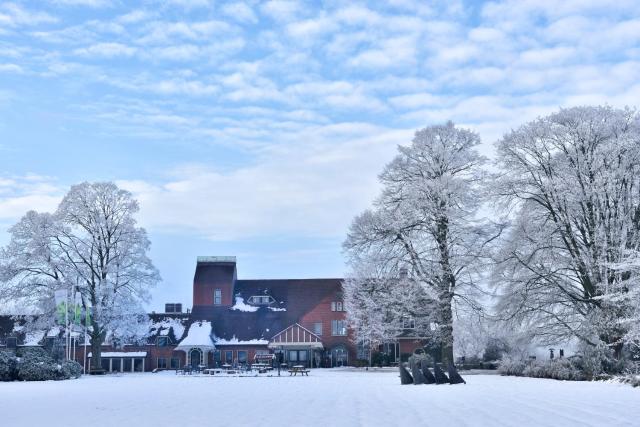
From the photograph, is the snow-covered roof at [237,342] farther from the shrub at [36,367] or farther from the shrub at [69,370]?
the shrub at [36,367]

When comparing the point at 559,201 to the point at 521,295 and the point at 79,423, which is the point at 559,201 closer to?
the point at 521,295

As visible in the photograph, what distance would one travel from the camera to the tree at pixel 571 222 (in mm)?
32062

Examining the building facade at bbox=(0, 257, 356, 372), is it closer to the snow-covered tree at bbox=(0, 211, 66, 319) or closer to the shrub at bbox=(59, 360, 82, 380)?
the snow-covered tree at bbox=(0, 211, 66, 319)

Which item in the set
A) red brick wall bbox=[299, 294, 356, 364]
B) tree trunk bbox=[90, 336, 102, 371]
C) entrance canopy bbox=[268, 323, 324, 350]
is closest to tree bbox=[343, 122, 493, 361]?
tree trunk bbox=[90, 336, 102, 371]

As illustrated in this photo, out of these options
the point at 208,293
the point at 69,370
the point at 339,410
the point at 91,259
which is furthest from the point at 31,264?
the point at 339,410

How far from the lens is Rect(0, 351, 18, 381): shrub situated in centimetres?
3541

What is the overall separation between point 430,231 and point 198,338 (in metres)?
34.4

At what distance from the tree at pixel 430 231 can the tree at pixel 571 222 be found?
2.38 metres

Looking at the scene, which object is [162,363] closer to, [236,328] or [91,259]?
[236,328]

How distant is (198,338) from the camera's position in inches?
2625

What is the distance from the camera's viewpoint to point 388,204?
131 feet

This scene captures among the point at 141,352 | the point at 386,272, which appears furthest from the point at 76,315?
the point at 141,352

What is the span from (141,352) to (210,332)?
20.9 ft

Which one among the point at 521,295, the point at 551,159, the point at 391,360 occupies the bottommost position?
the point at 391,360
